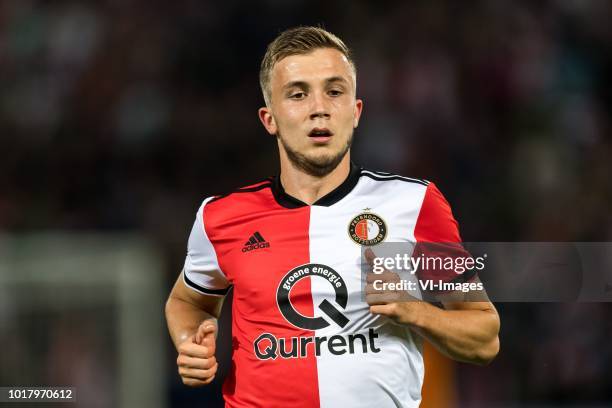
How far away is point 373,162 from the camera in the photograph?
951 cm

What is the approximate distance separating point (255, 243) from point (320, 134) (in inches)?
18.5

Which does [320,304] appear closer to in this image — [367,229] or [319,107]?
[367,229]

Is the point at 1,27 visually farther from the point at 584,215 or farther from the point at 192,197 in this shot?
the point at 584,215

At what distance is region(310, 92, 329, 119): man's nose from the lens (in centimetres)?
381

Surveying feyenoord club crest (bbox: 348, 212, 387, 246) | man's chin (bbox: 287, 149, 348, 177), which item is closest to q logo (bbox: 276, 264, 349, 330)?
feyenoord club crest (bbox: 348, 212, 387, 246)

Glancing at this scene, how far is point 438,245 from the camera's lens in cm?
383

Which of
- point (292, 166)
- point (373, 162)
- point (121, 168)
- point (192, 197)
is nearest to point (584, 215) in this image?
point (373, 162)

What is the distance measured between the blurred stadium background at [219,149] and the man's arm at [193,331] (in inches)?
108

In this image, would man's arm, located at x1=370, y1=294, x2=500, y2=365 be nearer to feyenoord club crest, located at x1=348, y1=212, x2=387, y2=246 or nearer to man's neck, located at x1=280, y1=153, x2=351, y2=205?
feyenoord club crest, located at x1=348, y1=212, x2=387, y2=246

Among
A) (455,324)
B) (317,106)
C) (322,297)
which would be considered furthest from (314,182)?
(455,324)

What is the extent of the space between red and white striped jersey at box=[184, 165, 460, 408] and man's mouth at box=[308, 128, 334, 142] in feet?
0.73

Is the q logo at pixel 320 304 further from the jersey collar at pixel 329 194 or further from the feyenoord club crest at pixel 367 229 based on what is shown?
the jersey collar at pixel 329 194

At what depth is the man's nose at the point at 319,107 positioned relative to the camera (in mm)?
3812

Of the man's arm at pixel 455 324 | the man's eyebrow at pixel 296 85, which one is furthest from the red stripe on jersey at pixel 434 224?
the man's eyebrow at pixel 296 85
